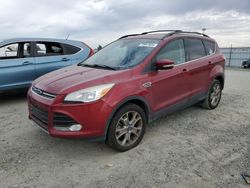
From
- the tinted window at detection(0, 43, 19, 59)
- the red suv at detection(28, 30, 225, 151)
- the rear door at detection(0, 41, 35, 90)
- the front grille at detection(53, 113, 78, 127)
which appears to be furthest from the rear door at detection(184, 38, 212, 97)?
the tinted window at detection(0, 43, 19, 59)

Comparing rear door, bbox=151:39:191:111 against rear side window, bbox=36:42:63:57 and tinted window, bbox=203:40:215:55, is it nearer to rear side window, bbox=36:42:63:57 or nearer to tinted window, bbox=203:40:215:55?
tinted window, bbox=203:40:215:55

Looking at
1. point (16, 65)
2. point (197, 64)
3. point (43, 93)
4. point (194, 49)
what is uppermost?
point (194, 49)

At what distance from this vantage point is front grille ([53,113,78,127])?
3.09 metres

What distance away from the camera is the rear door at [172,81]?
3873 mm

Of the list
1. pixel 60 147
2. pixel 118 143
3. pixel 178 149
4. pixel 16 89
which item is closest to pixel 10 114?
pixel 16 89

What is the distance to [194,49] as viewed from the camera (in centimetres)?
482

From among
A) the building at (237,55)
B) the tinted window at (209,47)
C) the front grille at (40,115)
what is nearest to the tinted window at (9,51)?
the front grille at (40,115)

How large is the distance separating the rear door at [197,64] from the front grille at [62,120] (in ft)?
8.16

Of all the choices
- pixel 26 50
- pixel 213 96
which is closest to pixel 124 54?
pixel 213 96

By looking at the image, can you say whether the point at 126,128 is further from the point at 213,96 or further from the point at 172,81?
the point at 213,96

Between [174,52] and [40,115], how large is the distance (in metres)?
2.48

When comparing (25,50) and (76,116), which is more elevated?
(25,50)

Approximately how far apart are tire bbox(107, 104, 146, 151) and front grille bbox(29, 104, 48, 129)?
87 centimetres

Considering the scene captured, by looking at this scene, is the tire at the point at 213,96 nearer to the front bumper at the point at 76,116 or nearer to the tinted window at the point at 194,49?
the tinted window at the point at 194,49
